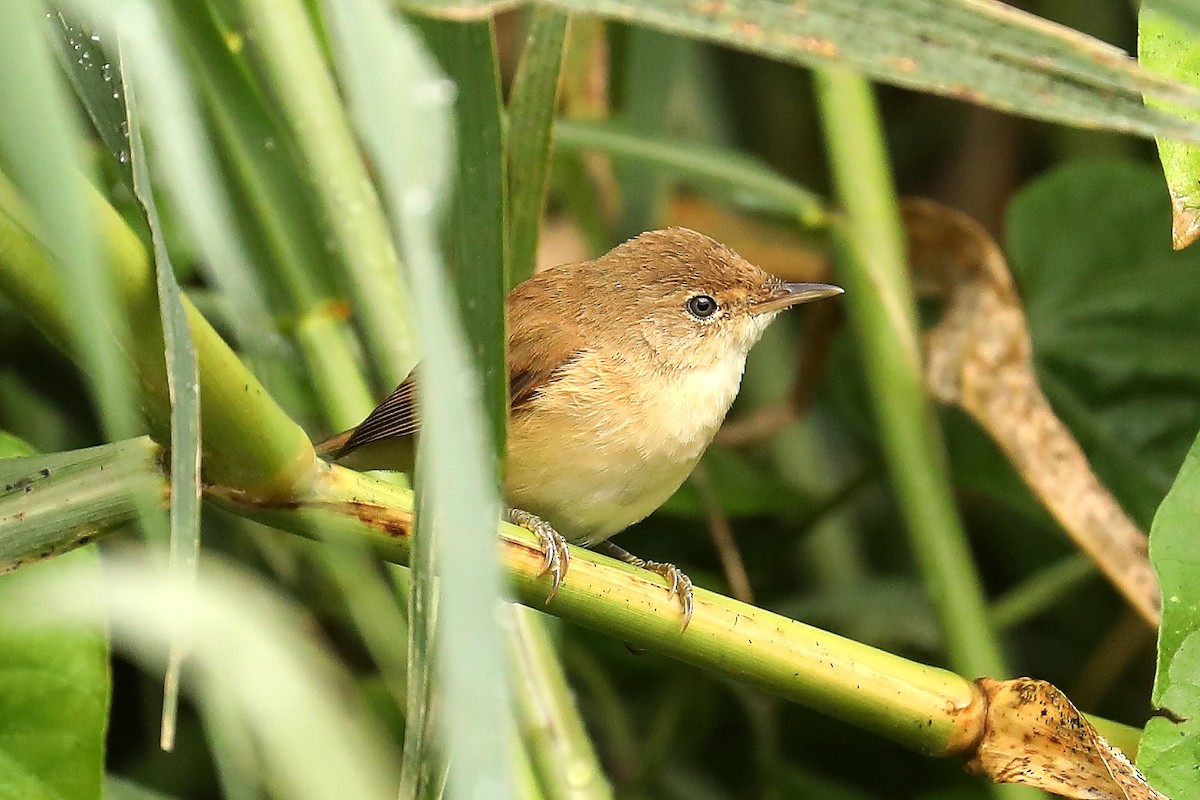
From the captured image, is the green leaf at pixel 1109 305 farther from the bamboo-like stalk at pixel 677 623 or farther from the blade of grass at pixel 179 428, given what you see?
the blade of grass at pixel 179 428

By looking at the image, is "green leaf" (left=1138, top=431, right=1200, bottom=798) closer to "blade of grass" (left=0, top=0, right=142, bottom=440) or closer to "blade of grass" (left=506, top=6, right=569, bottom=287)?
"blade of grass" (left=506, top=6, right=569, bottom=287)

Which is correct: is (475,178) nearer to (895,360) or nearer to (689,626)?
(689,626)

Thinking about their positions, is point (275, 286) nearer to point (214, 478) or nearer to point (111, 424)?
point (214, 478)

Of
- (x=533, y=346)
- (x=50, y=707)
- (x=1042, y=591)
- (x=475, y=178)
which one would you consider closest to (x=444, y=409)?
(x=475, y=178)

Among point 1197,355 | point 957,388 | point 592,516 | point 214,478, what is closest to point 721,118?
point 1197,355

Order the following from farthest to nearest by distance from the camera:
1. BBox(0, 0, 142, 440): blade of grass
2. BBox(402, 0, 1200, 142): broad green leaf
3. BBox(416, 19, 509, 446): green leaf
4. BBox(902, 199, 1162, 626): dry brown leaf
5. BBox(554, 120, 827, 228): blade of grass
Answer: BBox(554, 120, 827, 228): blade of grass → BBox(902, 199, 1162, 626): dry brown leaf → BBox(416, 19, 509, 446): green leaf → BBox(402, 0, 1200, 142): broad green leaf → BBox(0, 0, 142, 440): blade of grass

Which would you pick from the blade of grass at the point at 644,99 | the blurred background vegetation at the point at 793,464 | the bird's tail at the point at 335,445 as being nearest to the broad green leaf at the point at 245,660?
the bird's tail at the point at 335,445

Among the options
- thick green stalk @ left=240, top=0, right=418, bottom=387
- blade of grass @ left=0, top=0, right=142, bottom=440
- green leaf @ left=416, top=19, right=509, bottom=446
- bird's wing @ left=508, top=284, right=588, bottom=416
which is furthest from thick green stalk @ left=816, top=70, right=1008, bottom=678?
blade of grass @ left=0, top=0, right=142, bottom=440
